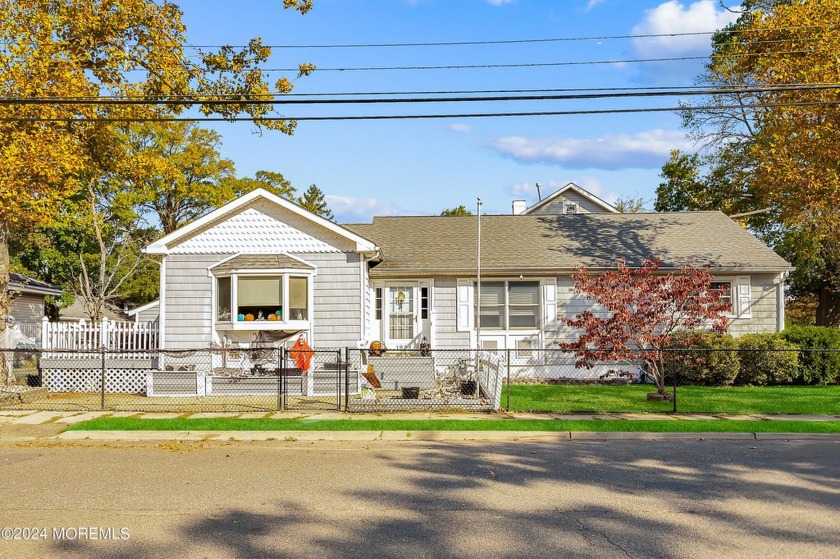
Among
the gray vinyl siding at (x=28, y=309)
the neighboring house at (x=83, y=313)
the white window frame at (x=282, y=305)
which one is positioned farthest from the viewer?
the neighboring house at (x=83, y=313)

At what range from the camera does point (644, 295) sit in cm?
1616

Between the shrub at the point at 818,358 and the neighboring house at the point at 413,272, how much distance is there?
1.84 metres

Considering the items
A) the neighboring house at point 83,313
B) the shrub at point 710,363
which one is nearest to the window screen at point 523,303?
the shrub at point 710,363

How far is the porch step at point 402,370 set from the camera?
17.0 m

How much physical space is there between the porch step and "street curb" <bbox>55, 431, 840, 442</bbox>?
13.7 feet

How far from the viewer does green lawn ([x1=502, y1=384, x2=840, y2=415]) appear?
50.0ft

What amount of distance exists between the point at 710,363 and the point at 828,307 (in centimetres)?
2602

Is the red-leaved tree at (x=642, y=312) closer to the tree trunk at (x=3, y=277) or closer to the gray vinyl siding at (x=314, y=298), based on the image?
the gray vinyl siding at (x=314, y=298)

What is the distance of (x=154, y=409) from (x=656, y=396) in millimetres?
11113

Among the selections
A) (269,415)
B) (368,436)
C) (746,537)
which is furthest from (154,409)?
(746,537)

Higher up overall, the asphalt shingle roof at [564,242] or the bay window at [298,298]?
the asphalt shingle roof at [564,242]

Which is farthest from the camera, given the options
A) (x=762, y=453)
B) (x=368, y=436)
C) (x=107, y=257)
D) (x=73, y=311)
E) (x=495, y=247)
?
(x=73, y=311)

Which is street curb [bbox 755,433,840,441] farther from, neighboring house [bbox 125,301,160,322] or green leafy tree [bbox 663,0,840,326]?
neighboring house [bbox 125,301,160,322]

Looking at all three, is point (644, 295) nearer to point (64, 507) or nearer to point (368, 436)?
point (368, 436)
